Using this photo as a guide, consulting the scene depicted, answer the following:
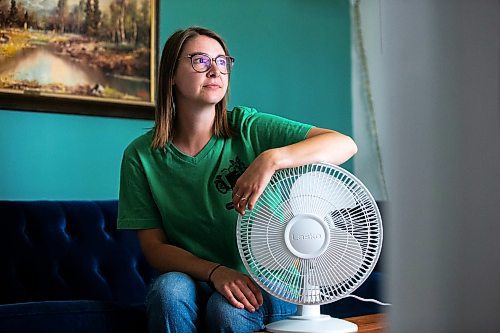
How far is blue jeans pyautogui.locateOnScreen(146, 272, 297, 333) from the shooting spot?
143cm

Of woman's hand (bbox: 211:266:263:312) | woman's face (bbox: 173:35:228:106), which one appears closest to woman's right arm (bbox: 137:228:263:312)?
woman's hand (bbox: 211:266:263:312)

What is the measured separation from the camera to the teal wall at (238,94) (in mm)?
2453

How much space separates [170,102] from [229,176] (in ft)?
0.88

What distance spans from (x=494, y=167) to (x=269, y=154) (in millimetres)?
1230

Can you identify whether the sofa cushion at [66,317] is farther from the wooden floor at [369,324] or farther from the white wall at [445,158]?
the white wall at [445,158]

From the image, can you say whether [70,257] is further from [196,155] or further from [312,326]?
[312,326]

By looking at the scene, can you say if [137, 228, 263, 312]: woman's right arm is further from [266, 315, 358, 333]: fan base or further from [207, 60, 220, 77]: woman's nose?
[207, 60, 220, 77]: woman's nose

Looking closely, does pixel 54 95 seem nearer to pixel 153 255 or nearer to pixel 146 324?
pixel 153 255

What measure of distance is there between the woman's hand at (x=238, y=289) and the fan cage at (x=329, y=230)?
5 centimetres

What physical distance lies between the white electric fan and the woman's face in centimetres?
35

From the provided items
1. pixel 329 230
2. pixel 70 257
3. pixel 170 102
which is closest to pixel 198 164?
pixel 170 102

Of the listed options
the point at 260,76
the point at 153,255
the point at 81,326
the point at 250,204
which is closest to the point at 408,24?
the point at 250,204

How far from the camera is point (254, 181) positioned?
1.45 meters

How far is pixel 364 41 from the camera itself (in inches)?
127
